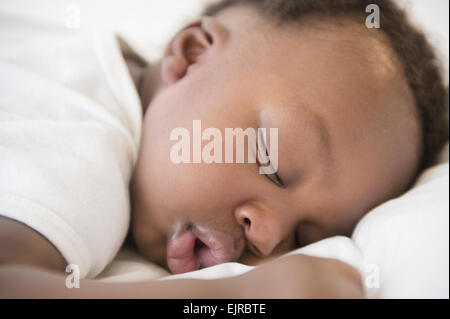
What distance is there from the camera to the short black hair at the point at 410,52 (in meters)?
0.88

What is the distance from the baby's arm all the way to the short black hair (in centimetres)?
47

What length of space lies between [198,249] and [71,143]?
0.98 feet

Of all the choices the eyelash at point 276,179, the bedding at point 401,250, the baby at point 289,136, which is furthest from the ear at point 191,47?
the bedding at point 401,250

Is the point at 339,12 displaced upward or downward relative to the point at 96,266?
upward

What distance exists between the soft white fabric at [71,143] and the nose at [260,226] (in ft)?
0.72

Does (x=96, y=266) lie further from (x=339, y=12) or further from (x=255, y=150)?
(x=339, y=12)

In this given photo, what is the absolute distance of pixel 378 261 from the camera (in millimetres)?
591

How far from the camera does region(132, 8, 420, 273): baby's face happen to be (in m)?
0.74

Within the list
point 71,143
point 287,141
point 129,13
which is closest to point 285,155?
point 287,141

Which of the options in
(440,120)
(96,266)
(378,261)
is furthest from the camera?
(440,120)

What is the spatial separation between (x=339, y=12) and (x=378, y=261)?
55 centimetres

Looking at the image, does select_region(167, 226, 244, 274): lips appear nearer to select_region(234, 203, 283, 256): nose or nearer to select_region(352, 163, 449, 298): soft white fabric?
select_region(234, 203, 283, 256): nose

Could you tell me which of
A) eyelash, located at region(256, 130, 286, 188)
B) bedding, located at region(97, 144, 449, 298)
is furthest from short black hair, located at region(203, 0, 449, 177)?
eyelash, located at region(256, 130, 286, 188)
